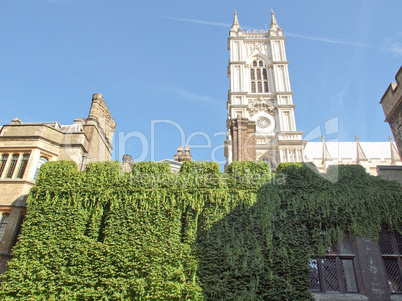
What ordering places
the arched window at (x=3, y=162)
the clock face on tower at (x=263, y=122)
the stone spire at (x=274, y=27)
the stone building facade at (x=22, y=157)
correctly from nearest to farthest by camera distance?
the stone building facade at (x=22, y=157) < the arched window at (x=3, y=162) < the clock face on tower at (x=263, y=122) < the stone spire at (x=274, y=27)

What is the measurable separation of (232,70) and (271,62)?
8537 millimetres

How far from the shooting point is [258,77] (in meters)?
55.6

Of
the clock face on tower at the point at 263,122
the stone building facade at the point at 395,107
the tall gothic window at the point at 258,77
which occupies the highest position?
the tall gothic window at the point at 258,77

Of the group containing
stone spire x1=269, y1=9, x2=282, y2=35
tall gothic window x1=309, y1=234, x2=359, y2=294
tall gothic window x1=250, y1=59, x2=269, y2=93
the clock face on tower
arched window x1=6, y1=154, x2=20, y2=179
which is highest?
stone spire x1=269, y1=9, x2=282, y2=35

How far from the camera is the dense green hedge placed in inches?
419

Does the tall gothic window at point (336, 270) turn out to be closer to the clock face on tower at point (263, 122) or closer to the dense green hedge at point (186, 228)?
the dense green hedge at point (186, 228)

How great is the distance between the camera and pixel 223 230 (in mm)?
11711

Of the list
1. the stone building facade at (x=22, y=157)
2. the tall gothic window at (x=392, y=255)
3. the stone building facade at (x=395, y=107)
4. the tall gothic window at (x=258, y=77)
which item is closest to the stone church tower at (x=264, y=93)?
the tall gothic window at (x=258, y=77)

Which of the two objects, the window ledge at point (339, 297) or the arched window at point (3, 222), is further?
the arched window at point (3, 222)

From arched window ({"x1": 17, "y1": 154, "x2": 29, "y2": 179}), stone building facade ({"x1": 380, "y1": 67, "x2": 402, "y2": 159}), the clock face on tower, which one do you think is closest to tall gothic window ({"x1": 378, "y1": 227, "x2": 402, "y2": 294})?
stone building facade ({"x1": 380, "y1": 67, "x2": 402, "y2": 159})

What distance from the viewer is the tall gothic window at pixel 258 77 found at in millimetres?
54172

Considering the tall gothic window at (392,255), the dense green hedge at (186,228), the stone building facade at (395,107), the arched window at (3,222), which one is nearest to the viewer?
the dense green hedge at (186,228)

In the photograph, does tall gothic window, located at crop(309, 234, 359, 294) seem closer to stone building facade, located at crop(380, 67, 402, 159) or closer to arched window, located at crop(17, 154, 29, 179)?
stone building facade, located at crop(380, 67, 402, 159)

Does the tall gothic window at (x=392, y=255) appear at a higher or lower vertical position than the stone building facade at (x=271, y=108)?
lower
